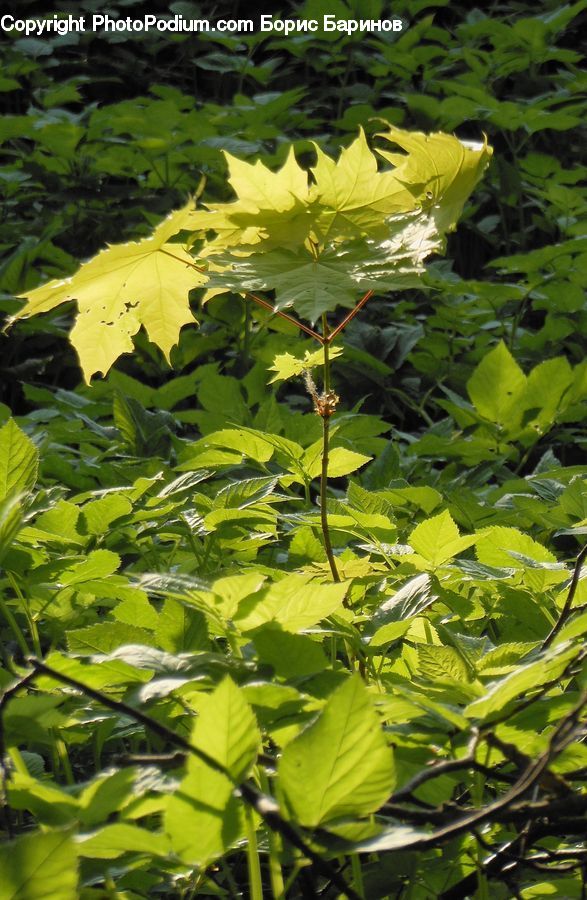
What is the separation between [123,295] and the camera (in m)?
0.96

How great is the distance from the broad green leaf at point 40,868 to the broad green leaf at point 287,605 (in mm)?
170

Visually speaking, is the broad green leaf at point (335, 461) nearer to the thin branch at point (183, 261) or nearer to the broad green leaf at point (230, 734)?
the thin branch at point (183, 261)

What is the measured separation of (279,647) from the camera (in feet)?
2.07

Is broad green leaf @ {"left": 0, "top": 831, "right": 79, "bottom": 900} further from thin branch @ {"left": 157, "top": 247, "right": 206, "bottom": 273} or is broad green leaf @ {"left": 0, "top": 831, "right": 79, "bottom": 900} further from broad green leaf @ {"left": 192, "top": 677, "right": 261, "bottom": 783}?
thin branch @ {"left": 157, "top": 247, "right": 206, "bottom": 273}

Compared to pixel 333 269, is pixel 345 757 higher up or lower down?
lower down

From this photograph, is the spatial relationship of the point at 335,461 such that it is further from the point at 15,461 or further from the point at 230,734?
the point at 230,734

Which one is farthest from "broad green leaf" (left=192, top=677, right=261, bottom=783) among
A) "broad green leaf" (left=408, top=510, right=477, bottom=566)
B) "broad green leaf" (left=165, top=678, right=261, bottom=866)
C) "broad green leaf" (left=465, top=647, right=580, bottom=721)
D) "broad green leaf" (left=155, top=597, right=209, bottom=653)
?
"broad green leaf" (left=408, top=510, right=477, bottom=566)

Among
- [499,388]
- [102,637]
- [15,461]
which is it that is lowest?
[499,388]

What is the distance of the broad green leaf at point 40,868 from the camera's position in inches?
19.5

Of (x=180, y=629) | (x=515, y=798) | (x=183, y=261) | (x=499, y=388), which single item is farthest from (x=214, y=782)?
(x=499, y=388)

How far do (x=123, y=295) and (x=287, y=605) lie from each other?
0.44 m

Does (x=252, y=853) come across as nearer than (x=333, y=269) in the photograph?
Yes

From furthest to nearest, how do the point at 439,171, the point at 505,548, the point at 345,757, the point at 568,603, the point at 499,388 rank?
the point at 499,388 < the point at 505,548 < the point at 439,171 < the point at 568,603 < the point at 345,757

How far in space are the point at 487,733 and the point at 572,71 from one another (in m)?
4.92
